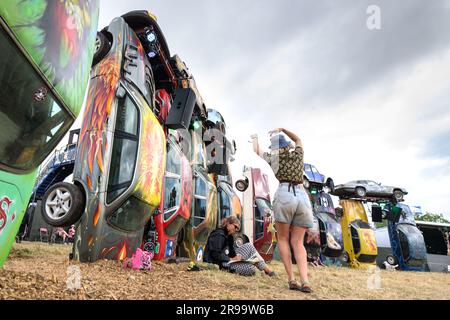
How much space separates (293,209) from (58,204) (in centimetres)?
313

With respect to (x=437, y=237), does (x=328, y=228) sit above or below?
below

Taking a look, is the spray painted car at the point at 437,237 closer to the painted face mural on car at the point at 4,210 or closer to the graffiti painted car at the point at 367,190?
the graffiti painted car at the point at 367,190

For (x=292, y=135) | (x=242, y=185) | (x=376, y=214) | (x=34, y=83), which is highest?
(x=242, y=185)

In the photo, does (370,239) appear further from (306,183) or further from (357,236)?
(306,183)

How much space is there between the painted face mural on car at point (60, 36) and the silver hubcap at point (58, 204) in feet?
6.09

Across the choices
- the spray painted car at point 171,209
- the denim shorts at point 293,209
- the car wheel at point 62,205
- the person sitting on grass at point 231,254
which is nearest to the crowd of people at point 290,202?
the denim shorts at point 293,209

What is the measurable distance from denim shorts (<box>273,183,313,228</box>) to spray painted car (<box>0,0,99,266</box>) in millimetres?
2214

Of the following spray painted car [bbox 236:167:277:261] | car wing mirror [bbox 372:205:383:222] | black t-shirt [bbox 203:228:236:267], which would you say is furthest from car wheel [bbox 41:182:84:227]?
car wing mirror [bbox 372:205:383:222]

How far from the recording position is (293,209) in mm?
3037

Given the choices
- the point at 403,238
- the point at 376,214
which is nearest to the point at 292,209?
the point at 376,214

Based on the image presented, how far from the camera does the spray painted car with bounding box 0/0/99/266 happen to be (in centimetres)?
174

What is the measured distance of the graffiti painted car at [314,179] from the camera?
37.8 feet

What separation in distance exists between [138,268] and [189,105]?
3846 millimetres

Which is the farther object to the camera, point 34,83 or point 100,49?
point 100,49
